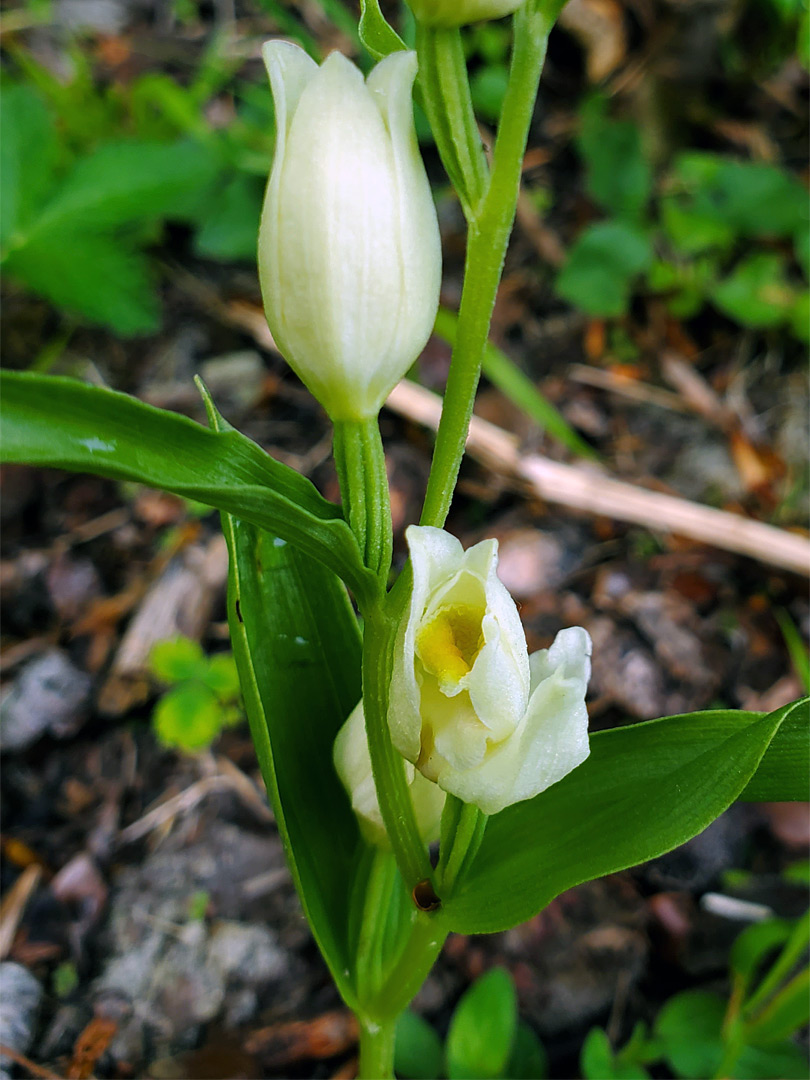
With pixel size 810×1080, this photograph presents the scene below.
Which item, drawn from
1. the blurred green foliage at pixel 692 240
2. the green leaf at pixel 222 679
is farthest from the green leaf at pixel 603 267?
the green leaf at pixel 222 679

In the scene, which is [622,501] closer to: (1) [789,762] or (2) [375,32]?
(1) [789,762]

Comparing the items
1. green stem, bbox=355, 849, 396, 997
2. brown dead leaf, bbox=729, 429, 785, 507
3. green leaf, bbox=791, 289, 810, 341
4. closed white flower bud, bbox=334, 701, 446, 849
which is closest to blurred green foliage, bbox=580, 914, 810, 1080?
green stem, bbox=355, 849, 396, 997

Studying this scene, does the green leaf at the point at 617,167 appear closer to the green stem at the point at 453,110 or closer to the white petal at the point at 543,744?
the green stem at the point at 453,110

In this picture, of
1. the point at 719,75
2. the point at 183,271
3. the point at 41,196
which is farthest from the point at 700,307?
the point at 41,196

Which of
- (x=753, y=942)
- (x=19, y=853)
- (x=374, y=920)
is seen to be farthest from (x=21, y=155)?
(x=753, y=942)

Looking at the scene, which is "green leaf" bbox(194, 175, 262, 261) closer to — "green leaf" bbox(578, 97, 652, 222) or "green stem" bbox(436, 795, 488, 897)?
"green leaf" bbox(578, 97, 652, 222)
